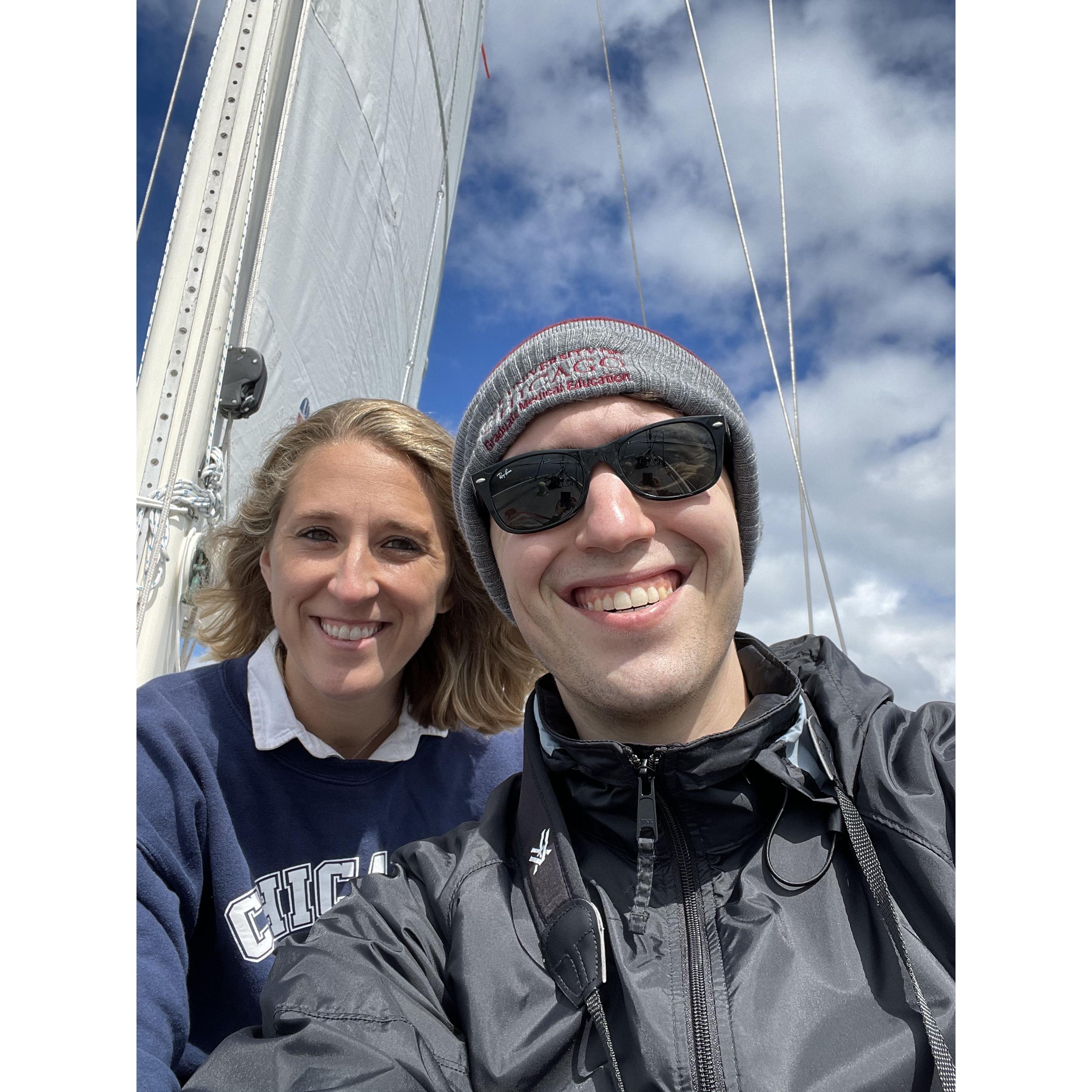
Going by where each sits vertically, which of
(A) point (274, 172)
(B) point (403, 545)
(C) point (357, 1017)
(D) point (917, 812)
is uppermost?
(A) point (274, 172)

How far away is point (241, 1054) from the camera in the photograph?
3.61 feet

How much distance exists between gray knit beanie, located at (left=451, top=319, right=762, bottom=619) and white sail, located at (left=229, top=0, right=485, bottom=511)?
216 centimetres

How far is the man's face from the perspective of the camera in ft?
4.83

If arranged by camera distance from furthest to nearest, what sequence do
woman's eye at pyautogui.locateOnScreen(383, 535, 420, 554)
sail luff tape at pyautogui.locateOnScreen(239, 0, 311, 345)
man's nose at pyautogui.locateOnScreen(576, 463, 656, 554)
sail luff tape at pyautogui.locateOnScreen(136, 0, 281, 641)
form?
sail luff tape at pyautogui.locateOnScreen(239, 0, 311, 345)
sail luff tape at pyautogui.locateOnScreen(136, 0, 281, 641)
woman's eye at pyautogui.locateOnScreen(383, 535, 420, 554)
man's nose at pyautogui.locateOnScreen(576, 463, 656, 554)

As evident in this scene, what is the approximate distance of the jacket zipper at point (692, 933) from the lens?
41.4 inches

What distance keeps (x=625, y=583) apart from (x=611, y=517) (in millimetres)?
131

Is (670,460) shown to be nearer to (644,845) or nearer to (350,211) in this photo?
(644,845)

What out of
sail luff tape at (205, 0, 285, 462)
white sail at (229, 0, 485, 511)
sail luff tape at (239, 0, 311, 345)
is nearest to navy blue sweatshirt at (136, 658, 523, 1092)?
sail luff tape at (205, 0, 285, 462)

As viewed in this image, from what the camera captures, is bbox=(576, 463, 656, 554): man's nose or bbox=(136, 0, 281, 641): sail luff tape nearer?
bbox=(576, 463, 656, 554): man's nose

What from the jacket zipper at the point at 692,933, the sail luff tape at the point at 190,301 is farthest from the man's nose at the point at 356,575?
the sail luff tape at the point at 190,301

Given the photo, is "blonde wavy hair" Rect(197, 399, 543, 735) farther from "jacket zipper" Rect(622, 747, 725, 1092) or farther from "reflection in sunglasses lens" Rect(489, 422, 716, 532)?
"jacket zipper" Rect(622, 747, 725, 1092)

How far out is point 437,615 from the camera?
2.51 m

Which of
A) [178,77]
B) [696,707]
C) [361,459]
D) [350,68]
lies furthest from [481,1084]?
[350,68]

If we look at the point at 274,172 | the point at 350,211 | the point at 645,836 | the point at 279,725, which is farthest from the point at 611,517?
the point at 350,211
